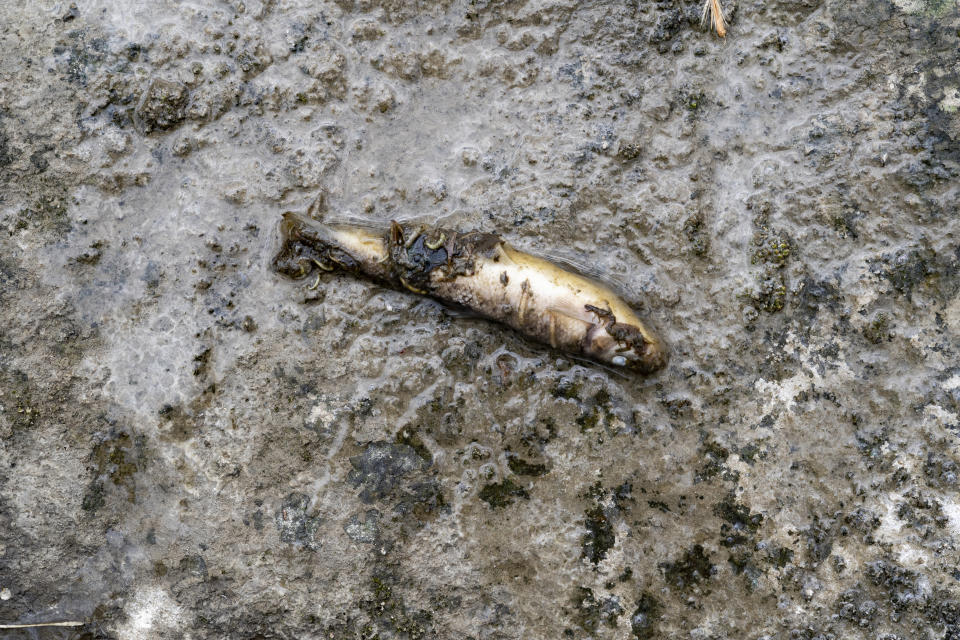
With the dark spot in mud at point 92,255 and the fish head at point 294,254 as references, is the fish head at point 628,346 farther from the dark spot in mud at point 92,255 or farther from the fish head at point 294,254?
the dark spot in mud at point 92,255

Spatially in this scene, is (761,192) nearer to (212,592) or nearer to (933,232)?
(933,232)

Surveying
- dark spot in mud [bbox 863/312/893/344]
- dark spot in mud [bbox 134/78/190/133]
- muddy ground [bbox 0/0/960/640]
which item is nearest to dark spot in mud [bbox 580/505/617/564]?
muddy ground [bbox 0/0/960/640]

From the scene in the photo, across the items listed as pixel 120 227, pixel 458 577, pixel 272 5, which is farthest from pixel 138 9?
pixel 458 577

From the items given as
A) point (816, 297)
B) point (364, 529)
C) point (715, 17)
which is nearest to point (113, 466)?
point (364, 529)

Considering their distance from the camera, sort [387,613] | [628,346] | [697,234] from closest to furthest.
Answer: [628,346] < [387,613] < [697,234]

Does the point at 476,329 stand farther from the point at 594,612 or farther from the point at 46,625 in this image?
the point at 46,625
